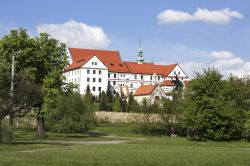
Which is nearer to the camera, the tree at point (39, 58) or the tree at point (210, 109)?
the tree at point (210, 109)

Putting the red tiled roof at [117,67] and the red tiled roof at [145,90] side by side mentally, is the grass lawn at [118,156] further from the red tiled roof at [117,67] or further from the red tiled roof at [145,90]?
the red tiled roof at [117,67]

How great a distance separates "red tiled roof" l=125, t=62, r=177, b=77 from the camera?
16862 cm

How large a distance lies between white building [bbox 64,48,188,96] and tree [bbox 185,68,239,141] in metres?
93.7

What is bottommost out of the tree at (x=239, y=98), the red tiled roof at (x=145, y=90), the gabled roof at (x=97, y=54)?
the tree at (x=239, y=98)

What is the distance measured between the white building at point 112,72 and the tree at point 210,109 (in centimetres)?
9374

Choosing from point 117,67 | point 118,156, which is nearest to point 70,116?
point 118,156

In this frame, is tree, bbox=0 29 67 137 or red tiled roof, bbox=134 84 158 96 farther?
red tiled roof, bbox=134 84 158 96

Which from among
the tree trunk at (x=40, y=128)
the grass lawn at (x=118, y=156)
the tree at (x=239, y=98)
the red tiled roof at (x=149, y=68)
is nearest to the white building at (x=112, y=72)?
the red tiled roof at (x=149, y=68)

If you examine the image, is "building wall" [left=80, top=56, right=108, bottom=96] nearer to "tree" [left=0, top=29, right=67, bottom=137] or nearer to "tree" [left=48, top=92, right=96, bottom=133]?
"tree" [left=48, top=92, right=96, bottom=133]

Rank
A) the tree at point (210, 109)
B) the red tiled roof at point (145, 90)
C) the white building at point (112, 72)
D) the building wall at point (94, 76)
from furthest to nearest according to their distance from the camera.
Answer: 1. the white building at point (112, 72)
2. the building wall at point (94, 76)
3. the red tiled roof at point (145, 90)
4. the tree at point (210, 109)

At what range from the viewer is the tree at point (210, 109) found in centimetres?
4794

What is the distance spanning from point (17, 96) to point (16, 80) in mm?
2215

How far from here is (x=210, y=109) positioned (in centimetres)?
4806

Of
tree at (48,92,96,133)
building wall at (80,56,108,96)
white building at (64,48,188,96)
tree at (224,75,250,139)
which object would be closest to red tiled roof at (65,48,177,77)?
white building at (64,48,188,96)
